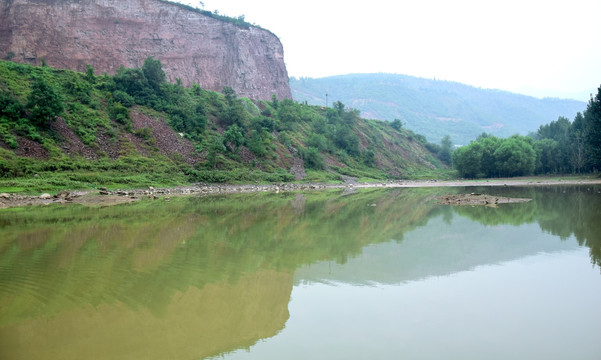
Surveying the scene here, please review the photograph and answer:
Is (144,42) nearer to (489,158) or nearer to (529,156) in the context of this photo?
(489,158)

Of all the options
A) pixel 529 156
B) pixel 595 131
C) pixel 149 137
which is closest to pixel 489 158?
pixel 529 156

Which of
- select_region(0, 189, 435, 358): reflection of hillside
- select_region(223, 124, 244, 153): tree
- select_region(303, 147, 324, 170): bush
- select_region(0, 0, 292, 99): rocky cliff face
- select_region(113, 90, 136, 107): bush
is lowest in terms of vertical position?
select_region(0, 189, 435, 358): reflection of hillside

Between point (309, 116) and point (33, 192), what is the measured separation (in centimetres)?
6706

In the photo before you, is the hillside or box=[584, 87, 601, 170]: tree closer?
the hillside

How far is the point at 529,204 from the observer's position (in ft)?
97.6

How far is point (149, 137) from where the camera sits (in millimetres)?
55562

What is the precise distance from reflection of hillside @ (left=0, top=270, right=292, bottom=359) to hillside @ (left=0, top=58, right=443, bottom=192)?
30677 mm

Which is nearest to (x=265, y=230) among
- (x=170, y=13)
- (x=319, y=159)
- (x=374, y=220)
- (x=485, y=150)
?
(x=374, y=220)

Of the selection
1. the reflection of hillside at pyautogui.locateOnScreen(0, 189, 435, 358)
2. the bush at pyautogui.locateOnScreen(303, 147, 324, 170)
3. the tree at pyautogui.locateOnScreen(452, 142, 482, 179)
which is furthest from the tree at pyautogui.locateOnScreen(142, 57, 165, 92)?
the tree at pyautogui.locateOnScreen(452, 142, 482, 179)

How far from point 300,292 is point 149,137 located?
5041 cm

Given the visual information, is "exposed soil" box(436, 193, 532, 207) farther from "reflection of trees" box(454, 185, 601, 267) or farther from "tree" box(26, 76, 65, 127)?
"tree" box(26, 76, 65, 127)

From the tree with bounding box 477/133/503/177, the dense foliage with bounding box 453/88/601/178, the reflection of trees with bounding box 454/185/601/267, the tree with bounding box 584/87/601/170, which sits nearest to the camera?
the reflection of trees with bounding box 454/185/601/267

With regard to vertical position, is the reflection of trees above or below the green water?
above

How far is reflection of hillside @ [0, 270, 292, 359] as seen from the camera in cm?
667
